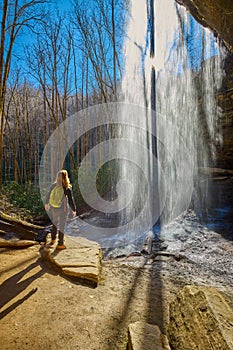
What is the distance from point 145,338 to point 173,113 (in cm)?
713

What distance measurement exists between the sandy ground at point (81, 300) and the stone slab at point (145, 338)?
19 centimetres

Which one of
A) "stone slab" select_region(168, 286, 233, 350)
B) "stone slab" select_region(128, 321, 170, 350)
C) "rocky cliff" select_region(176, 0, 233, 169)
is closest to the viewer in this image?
"stone slab" select_region(168, 286, 233, 350)

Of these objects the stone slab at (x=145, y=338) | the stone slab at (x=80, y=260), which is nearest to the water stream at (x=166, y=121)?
the stone slab at (x=80, y=260)

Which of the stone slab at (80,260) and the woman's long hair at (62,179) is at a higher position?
the woman's long hair at (62,179)

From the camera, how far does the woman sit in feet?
11.8

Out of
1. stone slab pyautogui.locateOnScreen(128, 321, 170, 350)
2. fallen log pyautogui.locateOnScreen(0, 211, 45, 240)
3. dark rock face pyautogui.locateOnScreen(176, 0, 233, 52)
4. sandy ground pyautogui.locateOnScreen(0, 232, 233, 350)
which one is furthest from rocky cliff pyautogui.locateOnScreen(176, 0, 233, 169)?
fallen log pyautogui.locateOnScreen(0, 211, 45, 240)

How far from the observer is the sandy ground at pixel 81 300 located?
1.65 m

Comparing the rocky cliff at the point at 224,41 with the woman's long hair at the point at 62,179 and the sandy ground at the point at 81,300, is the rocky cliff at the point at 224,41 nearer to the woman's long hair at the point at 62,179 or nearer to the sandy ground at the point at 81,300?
the woman's long hair at the point at 62,179

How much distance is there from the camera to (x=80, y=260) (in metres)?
Result: 3.03

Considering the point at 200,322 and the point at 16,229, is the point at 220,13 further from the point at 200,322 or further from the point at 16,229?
the point at 16,229

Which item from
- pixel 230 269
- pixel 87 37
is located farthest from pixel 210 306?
pixel 87 37

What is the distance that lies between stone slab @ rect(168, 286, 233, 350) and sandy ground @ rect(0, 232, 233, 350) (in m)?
0.45

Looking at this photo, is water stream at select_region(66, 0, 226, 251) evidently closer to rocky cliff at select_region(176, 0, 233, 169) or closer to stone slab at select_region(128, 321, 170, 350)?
rocky cliff at select_region(176, 0, 233, 169)

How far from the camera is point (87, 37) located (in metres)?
8.69
